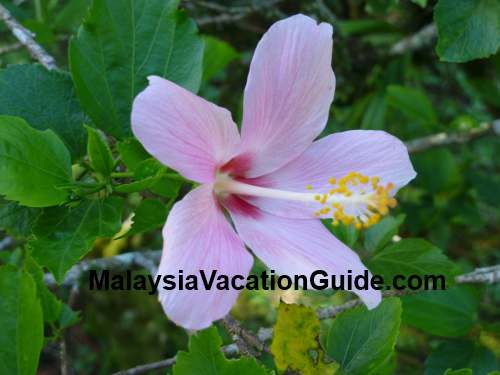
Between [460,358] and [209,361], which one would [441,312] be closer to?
[460,358]

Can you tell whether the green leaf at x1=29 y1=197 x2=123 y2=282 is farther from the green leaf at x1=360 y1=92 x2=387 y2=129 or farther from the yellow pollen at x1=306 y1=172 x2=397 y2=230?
the green leaf at x1=360 y1=92 x2=387 y2=129

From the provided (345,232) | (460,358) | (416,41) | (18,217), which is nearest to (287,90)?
(345,232)

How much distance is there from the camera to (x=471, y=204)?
8.20 ft

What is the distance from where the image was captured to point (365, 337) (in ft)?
3.59

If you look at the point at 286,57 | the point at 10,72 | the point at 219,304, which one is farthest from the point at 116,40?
the point at 219,304

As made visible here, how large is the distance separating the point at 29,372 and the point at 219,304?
32 cm

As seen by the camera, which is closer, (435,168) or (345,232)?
(345,232)

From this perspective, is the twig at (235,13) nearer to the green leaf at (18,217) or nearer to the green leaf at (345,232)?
the green leaf at (345,232)

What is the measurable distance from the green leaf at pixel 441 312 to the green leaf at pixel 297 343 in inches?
17.4

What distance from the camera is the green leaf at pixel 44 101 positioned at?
1.17 m

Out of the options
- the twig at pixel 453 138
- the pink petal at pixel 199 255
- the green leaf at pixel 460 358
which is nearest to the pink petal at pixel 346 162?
the pink petal at pixel 199 255

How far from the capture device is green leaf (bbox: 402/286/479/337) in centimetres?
144

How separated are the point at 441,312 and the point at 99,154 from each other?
2.86 ft

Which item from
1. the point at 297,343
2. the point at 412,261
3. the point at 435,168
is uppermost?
the point at 297,343
